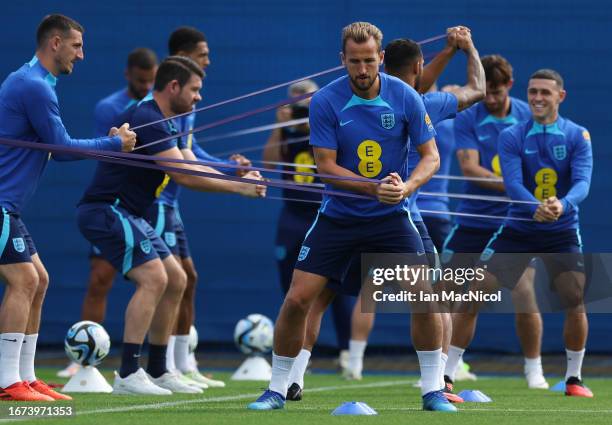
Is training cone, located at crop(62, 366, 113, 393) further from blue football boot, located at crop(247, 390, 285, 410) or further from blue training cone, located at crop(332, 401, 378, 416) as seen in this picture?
blue training cone, located at crop(332, 401, 378, 416)

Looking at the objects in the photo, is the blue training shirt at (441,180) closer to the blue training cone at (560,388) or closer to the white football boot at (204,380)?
the blue training cone at (560,388)

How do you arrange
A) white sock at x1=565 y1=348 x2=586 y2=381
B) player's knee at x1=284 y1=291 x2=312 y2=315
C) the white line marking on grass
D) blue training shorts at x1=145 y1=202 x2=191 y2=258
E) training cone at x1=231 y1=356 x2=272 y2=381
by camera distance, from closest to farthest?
player's knee at x1=284 y1=291 x2=312 y2=315 → the white line marking on grass → white sock at x1=565 y1=348 x2=586 y2=381 → blue training shorts at x1=145 y1=202 x2=191 y2=258 → training cone at x1=231 y1=356 x2=272 y2=381

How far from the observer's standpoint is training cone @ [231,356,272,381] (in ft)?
35.7

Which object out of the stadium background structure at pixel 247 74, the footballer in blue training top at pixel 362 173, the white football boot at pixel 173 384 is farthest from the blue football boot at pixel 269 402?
the stadium background structure at pixel 247 74

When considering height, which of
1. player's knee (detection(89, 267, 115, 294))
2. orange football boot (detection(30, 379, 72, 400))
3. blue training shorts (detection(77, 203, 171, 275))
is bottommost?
orange football boot (detection(30, 379, 72, 400))

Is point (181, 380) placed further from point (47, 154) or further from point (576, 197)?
point (576, 197)

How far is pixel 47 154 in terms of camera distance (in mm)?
8016

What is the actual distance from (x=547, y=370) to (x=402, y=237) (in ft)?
18.3

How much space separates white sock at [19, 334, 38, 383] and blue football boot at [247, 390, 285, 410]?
186 cm

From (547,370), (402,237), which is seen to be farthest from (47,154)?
(547,370)

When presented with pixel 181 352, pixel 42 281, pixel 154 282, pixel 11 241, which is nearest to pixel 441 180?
pixel 181 352

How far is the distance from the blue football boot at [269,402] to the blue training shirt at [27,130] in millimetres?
1706

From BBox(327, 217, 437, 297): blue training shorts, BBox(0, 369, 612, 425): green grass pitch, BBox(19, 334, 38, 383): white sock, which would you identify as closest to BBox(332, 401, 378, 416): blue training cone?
BBox(0, 369, 612, 425): green grass pitch

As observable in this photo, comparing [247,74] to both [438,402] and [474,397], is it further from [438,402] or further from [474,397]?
[438,402]
